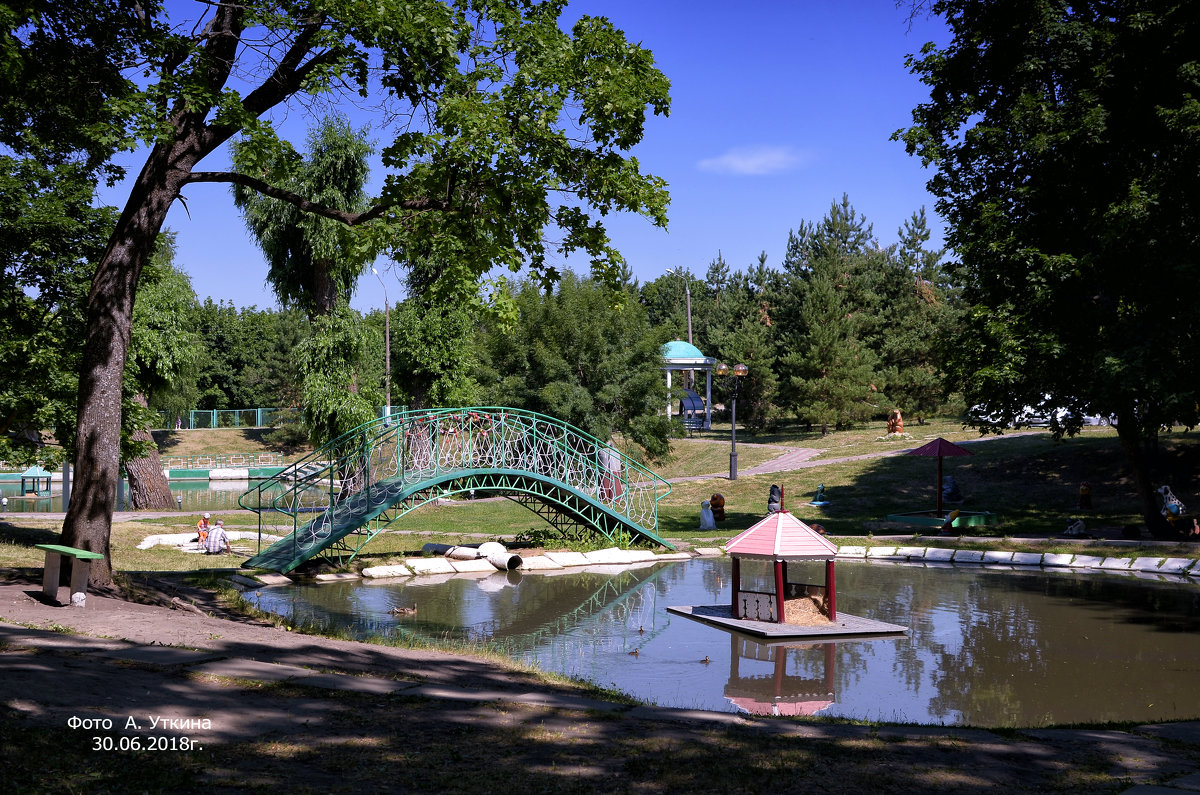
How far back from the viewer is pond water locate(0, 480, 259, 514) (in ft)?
108

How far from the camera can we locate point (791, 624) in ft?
46.3

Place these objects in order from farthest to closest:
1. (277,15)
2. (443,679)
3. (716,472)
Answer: (716,472)
(277,15)
(443,679)

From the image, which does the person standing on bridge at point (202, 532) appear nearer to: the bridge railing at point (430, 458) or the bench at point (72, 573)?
the bridge railing at point (430, 458)

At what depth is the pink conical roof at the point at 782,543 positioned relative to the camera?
13938 mm

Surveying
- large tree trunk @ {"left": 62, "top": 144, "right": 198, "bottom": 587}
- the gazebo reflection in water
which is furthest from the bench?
the gazebo reflection in water

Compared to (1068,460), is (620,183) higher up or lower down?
higher up

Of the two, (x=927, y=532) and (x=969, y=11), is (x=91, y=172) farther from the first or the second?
(x=927, y=532)

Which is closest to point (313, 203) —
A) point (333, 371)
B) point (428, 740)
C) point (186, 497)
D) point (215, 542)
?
point (428, 740)

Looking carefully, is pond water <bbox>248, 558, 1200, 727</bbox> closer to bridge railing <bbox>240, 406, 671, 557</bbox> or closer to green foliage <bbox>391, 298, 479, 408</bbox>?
bridge railing <bbox>240, 406, 671, 557</bbox>

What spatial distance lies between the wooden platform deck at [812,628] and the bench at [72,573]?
8821 millimetres

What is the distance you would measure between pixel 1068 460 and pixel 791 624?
21.9 meters

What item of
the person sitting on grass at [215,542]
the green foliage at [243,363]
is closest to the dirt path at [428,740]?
the person sitting on grass at [215,542]

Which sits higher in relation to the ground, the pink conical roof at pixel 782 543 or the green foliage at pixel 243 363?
the green foliage at pixel 243 363

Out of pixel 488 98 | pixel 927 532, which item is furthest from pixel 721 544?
pixel 488 98
